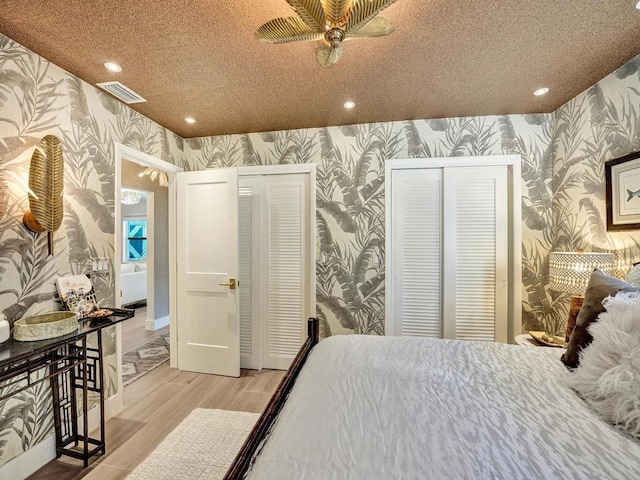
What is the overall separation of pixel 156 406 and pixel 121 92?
257cm

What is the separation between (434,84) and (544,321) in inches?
93.1

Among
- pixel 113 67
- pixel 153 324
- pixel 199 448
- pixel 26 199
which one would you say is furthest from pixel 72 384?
pixel 153 324

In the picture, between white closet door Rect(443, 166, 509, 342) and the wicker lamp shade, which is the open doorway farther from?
the wicker lamp shade

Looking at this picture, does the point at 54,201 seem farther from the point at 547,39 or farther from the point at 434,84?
the point at 547,39

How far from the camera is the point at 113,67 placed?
1.88m

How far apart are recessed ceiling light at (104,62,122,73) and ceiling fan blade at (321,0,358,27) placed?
1.49 metres

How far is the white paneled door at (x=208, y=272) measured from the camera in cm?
285

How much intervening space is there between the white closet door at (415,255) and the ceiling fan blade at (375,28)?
5.18ft

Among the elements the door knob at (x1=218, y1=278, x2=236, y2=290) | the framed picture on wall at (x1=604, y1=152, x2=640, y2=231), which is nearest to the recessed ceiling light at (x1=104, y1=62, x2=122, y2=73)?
the door knob at (x1=218, y1=278, x2=236, y2=290)

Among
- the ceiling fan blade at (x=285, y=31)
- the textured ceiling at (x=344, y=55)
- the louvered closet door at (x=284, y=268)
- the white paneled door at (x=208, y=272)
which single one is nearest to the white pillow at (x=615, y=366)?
the textured ceiling at (x=344, y=55)

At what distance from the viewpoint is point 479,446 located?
0.80 m

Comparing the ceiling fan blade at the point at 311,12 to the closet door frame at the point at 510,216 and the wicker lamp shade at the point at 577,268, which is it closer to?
the closet door frame at the point at 510,216

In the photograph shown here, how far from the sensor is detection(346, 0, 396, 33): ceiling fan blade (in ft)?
3.83

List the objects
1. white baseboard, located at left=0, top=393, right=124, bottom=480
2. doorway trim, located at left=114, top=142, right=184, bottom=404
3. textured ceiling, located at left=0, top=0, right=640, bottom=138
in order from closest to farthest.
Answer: textured ceiling, located at left=0, top=0, right=640, bottom=138, white baseboard, located at left=0, top=393, right=124, bottom=480, doorway trim, located at left=114, top=142, right=184, bottom=404
